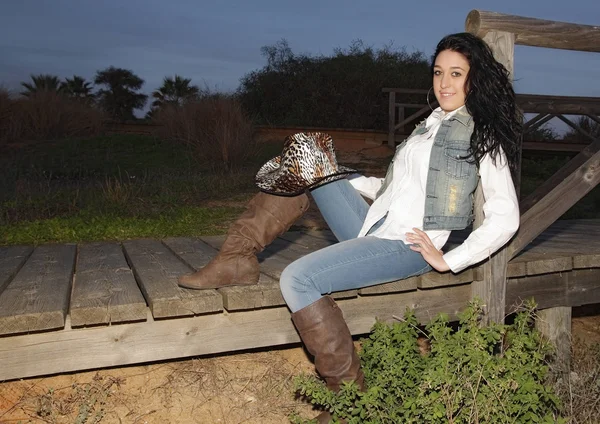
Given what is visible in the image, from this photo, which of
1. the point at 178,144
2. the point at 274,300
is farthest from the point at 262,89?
the point at 274,300

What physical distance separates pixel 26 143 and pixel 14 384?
11.1m

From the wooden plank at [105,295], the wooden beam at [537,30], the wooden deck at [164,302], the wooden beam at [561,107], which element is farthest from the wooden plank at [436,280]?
the wooden beam at [561,107]

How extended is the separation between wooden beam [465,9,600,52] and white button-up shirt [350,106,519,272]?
46cm

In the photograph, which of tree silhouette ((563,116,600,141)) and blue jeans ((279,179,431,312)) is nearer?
blue jeans ((279,179,431,312))

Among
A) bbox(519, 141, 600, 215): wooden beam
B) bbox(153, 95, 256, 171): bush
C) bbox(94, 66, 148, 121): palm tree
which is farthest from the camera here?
bbox(94, 66, 148, 121): palm tree

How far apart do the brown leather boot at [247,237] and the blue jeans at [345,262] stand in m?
0.21

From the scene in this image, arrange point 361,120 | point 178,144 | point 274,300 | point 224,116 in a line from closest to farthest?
point 274,300
point 224,116
point 178,144
point 361,120

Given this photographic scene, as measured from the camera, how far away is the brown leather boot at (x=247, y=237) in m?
2.83

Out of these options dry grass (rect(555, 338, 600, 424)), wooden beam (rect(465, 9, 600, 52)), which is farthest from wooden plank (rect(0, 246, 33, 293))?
dry grass (rect(555, 338, 600, 424))

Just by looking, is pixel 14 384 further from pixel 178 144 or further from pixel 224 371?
pixel 178 144

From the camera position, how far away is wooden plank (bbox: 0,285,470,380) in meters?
2.67

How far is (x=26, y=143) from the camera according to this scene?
13352mm

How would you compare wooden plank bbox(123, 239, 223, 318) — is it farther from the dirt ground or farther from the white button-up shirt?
the white button-up shirt

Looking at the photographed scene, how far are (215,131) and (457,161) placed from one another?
27.1 feet
